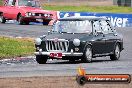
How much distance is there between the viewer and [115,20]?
Result: 142 feet

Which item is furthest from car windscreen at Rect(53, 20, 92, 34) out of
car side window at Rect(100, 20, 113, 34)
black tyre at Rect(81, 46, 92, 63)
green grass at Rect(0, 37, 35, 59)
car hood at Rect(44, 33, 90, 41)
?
green grass at Rect(0, 37, 35, 59)

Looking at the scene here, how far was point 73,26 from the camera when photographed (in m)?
21.4

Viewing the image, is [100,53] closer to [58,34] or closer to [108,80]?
[58,34]

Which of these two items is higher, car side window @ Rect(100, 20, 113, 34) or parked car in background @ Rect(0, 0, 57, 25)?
car side window @ Rect(100, 20, 113, 34)

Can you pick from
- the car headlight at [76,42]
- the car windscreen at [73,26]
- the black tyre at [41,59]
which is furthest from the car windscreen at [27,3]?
the car headlight at [76,42]

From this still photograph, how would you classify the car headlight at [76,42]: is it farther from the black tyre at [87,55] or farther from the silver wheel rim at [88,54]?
the silver wheel rim at [88,54]

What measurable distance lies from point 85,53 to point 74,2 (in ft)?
209

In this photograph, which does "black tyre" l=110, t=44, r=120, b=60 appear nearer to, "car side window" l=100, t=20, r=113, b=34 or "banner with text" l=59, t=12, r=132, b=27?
"car side window" l=100, t=20, r=113, b=34

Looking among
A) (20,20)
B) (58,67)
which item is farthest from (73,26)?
(20,20)

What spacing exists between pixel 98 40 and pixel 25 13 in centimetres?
1885

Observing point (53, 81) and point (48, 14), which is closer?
point (53, 81)

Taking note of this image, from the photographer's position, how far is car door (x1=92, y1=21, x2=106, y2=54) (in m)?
21.2

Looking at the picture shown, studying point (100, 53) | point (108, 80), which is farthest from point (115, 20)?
point (108, 80)

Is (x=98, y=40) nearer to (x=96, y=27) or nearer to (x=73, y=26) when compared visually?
(x=96, y=27)
